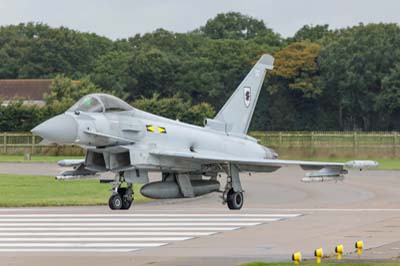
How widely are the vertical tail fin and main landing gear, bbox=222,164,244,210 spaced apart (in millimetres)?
2019

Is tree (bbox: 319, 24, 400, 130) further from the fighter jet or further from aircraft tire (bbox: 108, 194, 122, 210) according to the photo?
aircraft tire (bbox: 108, 194, 122, 210)

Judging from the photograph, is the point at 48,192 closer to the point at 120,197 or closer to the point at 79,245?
the point at 120,197

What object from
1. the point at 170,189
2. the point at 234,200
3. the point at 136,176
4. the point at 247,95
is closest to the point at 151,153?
the point at 136,176

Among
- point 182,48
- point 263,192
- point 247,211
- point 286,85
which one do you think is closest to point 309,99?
point 286,85

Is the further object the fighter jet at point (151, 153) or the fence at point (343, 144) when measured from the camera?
the fence at point (343, 144)

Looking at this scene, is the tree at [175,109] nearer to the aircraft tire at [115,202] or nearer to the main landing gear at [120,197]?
the main landing gear at [120,197]

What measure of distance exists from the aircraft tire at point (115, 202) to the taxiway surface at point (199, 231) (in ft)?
1.02

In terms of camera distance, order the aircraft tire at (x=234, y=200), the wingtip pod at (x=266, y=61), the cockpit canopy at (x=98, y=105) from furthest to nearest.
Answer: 1. the wingtip pod at (x=266, y=61)
2. the aircraft tire at (x=234, y=200)
3. the cockpit canopy at (x=98, y=105)

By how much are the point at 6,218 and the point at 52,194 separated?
966 cm

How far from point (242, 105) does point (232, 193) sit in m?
3.28

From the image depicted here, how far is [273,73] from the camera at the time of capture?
9006 centimetres

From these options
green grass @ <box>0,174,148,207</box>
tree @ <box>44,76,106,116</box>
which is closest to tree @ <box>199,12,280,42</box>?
tree @ <box>44,76,106,116</box>

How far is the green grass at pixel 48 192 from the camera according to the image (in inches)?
1097

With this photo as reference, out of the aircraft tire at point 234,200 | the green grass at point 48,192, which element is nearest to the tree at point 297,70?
the green grass at point 48,192
